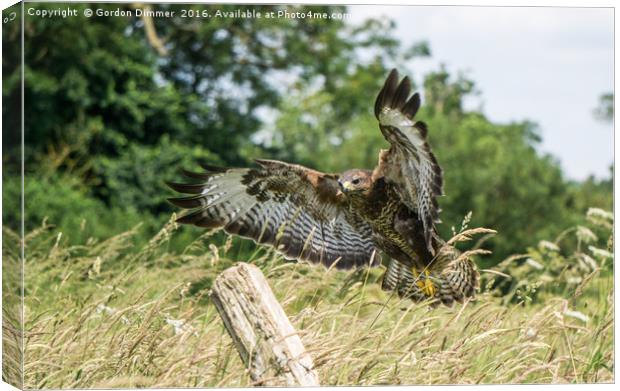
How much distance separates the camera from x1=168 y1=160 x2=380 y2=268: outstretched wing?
5.00 m

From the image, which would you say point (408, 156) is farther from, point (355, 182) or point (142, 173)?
point (142, 173)

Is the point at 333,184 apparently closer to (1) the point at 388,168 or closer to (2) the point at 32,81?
(1) the point at 388,168

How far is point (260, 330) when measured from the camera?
3.48m

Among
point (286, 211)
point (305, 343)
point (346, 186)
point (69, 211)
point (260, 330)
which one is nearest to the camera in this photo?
point (260, 330)

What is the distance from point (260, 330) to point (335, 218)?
175 cm

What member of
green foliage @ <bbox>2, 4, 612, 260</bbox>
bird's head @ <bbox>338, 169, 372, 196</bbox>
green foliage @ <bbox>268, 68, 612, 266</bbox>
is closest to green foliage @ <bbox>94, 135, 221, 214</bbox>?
green foliage @ <bbox>2, 4, 612, 260</bbox>

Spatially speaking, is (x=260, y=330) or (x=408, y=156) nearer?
(x=260, y=330)

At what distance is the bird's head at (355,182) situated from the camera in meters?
4.78

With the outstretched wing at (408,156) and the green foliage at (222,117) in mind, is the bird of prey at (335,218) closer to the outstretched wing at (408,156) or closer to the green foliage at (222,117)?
the outstretched wing at (408,156)

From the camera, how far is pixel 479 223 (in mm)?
13125

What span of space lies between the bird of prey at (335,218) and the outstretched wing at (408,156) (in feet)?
0.06

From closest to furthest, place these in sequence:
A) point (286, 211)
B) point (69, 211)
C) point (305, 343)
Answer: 1. point (305, 343)
2. point (286, 211)
3. point (69, 211)

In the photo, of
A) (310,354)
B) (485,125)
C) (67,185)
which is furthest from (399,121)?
(485,125)

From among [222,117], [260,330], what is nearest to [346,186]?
[260,330]
